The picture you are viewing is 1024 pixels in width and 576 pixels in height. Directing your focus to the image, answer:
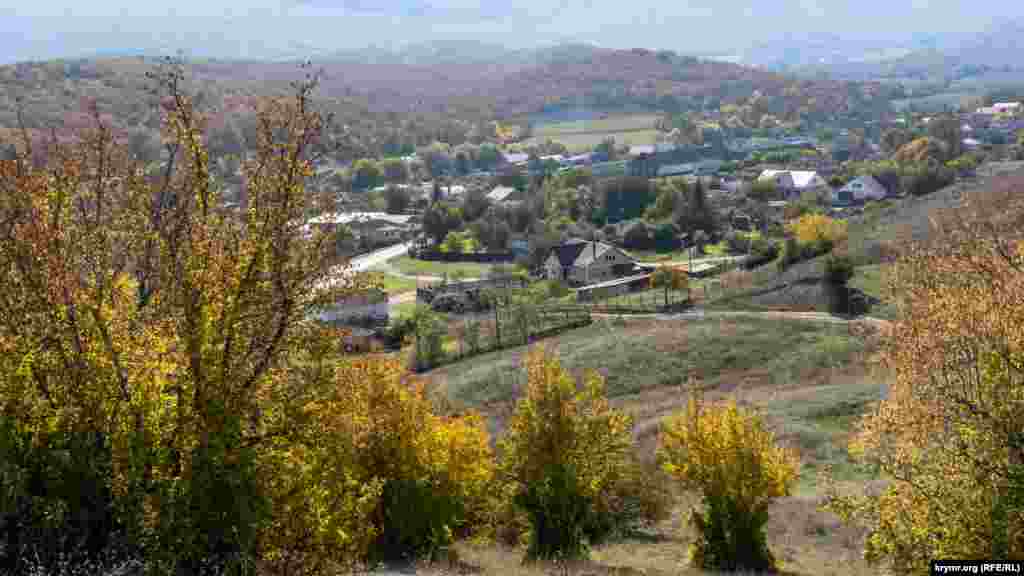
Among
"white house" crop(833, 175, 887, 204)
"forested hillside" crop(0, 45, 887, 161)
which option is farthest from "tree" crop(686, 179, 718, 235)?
"forested hillside" crop(0, 45, 887, 161)

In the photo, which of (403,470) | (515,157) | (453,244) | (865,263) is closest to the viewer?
(403,470)

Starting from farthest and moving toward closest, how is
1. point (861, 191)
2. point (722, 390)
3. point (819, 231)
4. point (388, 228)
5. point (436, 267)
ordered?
point (861, 191), point (388, 228), point (436, 267), point (819, 231), point (722, 390)

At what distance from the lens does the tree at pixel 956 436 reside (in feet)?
33.0

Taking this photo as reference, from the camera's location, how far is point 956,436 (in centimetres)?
1045

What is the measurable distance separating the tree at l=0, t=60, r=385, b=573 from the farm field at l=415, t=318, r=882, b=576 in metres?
5.18

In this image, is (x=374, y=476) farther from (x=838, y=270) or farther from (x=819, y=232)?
(x=819, y=232)

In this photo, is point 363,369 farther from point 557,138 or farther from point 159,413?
point 557,138

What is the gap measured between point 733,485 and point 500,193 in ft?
265

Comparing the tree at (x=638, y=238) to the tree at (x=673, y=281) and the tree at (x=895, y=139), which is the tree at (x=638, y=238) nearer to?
the tree at (x=673, y=281)

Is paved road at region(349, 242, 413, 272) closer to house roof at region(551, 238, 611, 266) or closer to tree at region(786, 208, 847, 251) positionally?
house roof at region(551, 238, 611, 266)

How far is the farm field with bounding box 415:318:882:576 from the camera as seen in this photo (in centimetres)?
1667

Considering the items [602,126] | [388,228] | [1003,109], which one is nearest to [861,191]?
[388,228]

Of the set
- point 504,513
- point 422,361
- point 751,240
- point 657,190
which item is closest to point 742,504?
point 504,513

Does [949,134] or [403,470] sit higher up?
[403,470]
